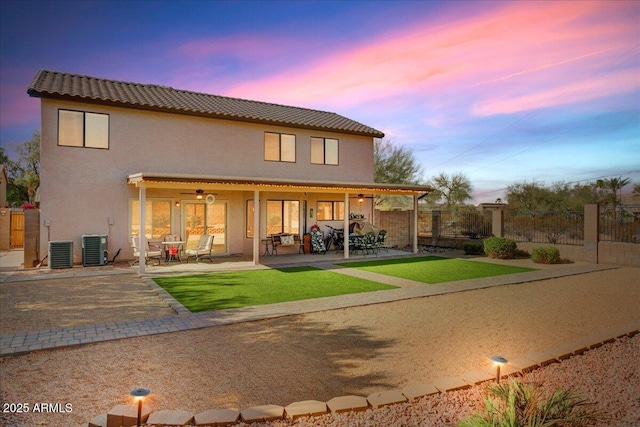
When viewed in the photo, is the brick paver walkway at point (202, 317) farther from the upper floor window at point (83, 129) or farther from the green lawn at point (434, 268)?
the upper floor window at point (83, 129)

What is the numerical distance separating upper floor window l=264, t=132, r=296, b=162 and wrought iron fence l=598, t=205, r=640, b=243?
40.2 ft

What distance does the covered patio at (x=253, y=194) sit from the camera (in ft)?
37.8

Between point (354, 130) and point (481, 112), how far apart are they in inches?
224

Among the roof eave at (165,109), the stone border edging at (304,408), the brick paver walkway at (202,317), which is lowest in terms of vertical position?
the brick paver walkway at (202,317)

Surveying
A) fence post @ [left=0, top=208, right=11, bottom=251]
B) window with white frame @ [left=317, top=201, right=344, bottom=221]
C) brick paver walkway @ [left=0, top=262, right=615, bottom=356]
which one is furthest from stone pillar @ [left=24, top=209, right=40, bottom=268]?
window with white frame @ [left=317, top=201, right=344, bottom=221]

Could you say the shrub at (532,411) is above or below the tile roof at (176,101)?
below

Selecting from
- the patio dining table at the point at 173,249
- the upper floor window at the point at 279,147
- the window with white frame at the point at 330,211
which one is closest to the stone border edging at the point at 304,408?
the patio dining table at the point at 173,249

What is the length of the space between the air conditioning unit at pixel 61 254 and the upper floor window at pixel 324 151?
32.7 feet

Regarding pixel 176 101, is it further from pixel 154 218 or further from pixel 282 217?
pixel 282 217

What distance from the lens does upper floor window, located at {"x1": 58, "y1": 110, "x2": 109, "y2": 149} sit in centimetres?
1278

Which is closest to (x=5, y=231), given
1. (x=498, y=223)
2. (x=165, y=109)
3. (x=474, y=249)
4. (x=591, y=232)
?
(x=165, y=109)

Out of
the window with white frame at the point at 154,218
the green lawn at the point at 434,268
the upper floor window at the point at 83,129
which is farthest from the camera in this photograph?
the window with white frame at the point at 154,218

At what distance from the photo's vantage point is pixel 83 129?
1308 cm

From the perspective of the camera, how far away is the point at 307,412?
132 inches
